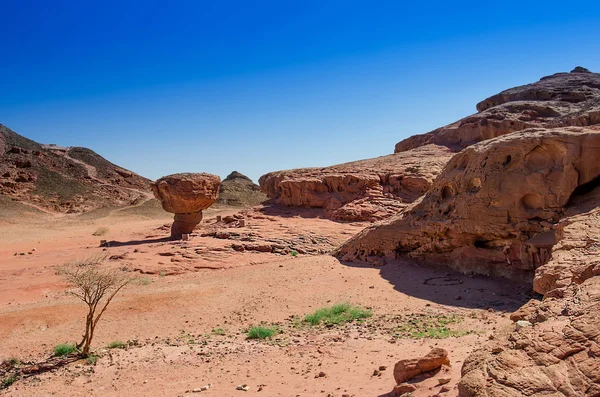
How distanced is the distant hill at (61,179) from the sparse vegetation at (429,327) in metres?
40.5

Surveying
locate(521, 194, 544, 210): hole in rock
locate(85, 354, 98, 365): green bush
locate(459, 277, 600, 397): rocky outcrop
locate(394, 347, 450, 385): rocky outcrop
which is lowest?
Answer: locate(85, 354, 98, 365): green bush

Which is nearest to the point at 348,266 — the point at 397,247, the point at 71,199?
the point at 397,247

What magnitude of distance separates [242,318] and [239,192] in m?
42.0

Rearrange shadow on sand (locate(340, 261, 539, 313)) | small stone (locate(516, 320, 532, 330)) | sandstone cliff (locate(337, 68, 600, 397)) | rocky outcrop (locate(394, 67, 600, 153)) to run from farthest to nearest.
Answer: rocky outcrop (locate(394, 67, 600, 153)), shadow on sand (locate(340, 261, 539, 313)), small stone (locate(516, 320, 532, 330)), sandstone cliff (locate(337, 68, 600, 397))

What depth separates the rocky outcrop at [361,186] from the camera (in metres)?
19.5

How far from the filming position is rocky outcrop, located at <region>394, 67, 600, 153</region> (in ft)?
72.3

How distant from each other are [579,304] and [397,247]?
928cm

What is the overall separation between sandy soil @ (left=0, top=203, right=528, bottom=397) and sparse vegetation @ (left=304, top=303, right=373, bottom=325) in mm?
276

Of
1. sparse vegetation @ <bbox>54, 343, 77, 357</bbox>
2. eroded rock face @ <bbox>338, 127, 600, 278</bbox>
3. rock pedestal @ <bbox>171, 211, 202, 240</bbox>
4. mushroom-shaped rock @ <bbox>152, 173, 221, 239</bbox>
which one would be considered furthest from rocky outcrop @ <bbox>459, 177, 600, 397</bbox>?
rock pedestal @ <bbox>171, 211, 202, 240</bbox>

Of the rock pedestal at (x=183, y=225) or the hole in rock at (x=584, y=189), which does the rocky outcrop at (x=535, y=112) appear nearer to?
the hole in rock at (x=584, y=189)

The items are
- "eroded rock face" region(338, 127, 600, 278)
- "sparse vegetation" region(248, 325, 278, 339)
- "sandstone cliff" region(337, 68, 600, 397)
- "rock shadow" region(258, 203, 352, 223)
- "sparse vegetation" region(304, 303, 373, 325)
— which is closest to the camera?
"sandstone cliff" region(337, 68, 600, 397)

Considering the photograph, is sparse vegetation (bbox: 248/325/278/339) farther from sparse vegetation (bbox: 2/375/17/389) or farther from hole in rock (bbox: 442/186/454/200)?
hole in rock (bbox: 442/186/454/200)

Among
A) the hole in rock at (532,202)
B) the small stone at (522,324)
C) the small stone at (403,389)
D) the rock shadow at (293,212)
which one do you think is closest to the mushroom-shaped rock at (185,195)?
the rock shadow at (293,212)

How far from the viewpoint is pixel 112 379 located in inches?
277
